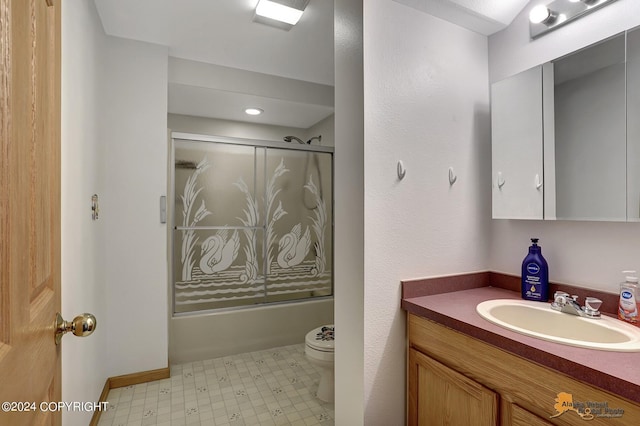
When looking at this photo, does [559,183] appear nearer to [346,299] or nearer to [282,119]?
[346,299]

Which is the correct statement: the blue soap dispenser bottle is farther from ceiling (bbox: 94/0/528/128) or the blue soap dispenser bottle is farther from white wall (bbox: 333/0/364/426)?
ceiling (bbox: 94/0/528/128)

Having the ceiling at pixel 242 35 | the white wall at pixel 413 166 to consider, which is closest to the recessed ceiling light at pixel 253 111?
the ceiling at pixel 242 35

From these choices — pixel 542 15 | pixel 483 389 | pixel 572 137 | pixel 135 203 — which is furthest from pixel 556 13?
pixel 135 203

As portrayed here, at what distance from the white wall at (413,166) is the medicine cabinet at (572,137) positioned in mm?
143

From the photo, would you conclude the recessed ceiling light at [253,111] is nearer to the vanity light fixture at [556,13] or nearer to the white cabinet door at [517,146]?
the white cabinet door at [517,146]

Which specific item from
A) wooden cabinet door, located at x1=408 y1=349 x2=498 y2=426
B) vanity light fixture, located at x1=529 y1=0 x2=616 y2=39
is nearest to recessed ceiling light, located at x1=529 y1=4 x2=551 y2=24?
vanity light fixture, located at x1=529 y1=0 x2=616 y2=39

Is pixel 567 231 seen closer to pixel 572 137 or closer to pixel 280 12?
pixel 572 137

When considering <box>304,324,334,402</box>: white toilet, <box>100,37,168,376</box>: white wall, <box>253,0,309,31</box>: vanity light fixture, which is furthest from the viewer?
<box>100,37,168,376</box>: white wall

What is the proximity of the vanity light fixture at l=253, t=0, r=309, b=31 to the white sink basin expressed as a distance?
1881 millimetres

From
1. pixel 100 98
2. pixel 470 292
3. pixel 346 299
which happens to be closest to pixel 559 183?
pixel 470 292

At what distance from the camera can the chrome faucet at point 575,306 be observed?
1204 millimetres

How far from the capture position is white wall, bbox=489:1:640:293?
1.26m

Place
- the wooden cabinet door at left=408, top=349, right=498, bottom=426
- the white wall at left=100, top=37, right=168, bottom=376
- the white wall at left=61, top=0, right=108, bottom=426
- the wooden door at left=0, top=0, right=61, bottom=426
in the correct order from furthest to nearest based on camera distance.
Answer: the white wall at left=100, top=37, right=168, bottom=376
the white wall at left=61, top=0, right=108, bottom=426
the wooden cabinet door at left=408, top=349, right=498, bottom=426
the wooden door at left=0, top=0, right=61, bottom=426

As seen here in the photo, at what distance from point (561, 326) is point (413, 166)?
0.87 meters
